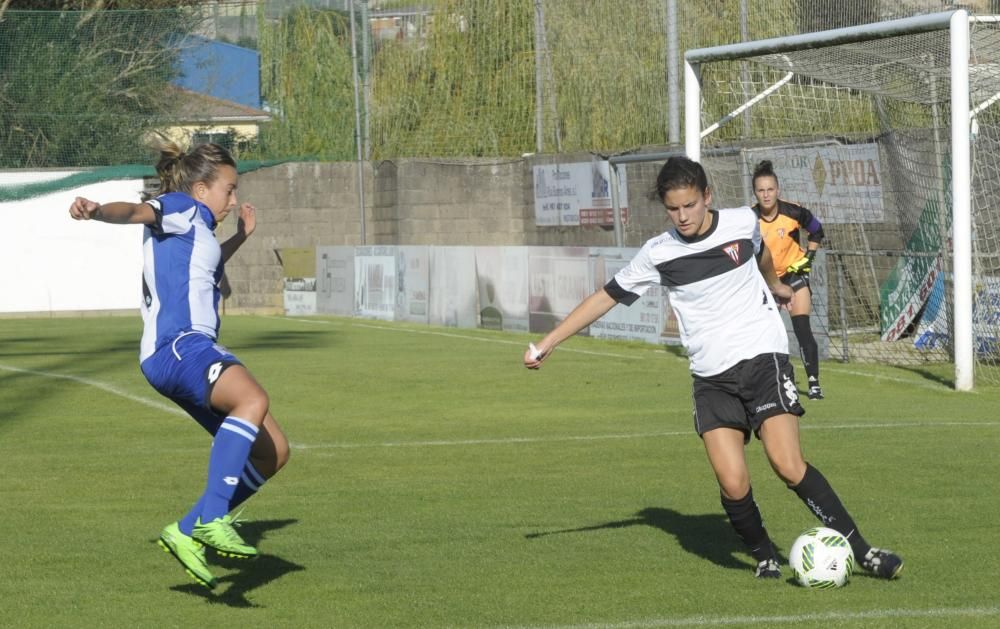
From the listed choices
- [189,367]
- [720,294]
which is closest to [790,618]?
[720,294]

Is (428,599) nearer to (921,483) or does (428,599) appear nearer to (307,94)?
(921,483)

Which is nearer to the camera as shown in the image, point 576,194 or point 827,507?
point 827,507

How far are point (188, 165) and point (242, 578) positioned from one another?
1.82 meters

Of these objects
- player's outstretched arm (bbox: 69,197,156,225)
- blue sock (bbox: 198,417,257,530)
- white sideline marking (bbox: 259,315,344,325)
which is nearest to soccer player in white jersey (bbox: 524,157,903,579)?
blue sock (bbox: 198,417,257,530)

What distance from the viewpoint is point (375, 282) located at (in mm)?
28562

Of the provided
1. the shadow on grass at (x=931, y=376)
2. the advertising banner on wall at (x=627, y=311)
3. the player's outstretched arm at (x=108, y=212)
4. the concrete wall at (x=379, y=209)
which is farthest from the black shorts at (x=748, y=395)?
the concrete wall at (x=379, y=209)

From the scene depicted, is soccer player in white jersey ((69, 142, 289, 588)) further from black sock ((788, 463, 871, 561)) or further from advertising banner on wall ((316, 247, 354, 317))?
advertising banner on wall ((316, 247, 354, 317))

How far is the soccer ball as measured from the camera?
6.28m

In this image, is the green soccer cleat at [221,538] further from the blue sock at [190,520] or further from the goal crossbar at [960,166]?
the goal crossbar at [960,166]

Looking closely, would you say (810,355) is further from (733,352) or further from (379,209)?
(379,209)

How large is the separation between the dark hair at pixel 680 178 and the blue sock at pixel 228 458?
6.36ft

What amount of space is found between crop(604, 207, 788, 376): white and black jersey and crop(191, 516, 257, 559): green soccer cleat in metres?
1.99

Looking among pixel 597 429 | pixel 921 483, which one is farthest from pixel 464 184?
pixel 921 483

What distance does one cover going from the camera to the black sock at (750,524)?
21.5 feet
